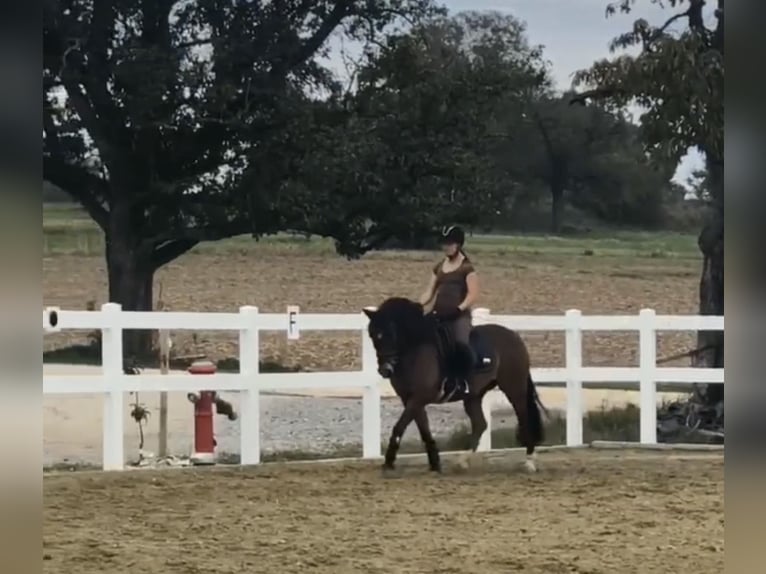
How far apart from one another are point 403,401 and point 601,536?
1675 millimetres

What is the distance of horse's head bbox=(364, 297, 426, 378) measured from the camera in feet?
17.7

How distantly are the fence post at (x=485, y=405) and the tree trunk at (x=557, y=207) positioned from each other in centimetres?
91

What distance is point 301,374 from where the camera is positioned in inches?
237

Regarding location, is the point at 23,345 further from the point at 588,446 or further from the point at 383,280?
the point at 588,446

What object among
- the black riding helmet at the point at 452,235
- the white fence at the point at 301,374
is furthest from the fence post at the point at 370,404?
the black riding helmet at the point at 452,235

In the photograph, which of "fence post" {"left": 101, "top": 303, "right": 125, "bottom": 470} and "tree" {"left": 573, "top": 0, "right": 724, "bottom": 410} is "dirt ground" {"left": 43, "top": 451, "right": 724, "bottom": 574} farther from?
"tree" {"left": 573, "top": 0, "right": 724, "bottom": 410}

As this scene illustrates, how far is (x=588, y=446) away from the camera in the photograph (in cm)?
659

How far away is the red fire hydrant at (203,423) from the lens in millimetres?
5902

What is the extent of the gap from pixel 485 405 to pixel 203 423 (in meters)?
1.62

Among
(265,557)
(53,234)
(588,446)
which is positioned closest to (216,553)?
(265,557)

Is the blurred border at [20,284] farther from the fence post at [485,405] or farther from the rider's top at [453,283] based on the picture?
the fence post at [485,405]

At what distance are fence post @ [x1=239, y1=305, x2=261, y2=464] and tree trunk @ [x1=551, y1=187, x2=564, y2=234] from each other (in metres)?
1.70

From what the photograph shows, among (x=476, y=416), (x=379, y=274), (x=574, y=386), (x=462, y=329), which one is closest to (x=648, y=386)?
(x=574, y=386)

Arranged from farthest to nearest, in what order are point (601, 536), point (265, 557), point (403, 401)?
point (403, 401) < point (601, 536) < point (265, 557)
